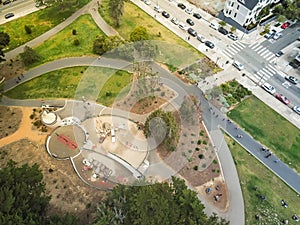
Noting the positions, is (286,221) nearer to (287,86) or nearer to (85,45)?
(287,86)

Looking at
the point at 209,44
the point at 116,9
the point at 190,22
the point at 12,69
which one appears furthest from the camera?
the point at 190,22

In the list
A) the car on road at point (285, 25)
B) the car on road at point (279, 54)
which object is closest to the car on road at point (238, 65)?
the car on road at point (279, 54)

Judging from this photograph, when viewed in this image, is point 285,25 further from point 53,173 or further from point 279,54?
point 53,173

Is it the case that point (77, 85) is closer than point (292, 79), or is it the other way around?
point (77, 85)

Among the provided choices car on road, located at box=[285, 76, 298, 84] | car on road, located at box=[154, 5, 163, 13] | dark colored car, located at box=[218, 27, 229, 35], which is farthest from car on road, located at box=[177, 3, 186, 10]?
car on road, located at box=[285, 76, 298, 84]

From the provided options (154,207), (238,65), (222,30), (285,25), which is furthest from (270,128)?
(285,25)

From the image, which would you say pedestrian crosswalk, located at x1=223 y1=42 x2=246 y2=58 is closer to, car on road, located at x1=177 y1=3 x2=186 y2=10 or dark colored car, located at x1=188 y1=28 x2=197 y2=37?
dark colored car, located at x1=188 y1=28 x2=197 y2=37
